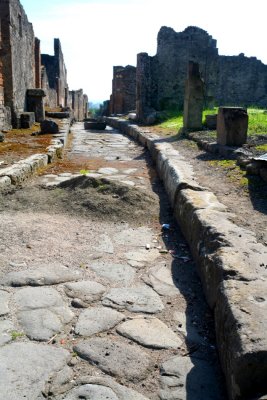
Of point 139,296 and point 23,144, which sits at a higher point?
point 23,144

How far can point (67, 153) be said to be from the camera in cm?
909

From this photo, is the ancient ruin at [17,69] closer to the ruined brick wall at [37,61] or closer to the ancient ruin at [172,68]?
the ruined brick wall at [37,61]

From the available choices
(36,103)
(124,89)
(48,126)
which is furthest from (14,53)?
(124,89)

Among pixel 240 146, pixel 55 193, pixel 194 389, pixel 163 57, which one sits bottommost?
pixel 194 389

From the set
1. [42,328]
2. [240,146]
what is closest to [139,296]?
[42,328]

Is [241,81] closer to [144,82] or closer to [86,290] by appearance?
[144,82]

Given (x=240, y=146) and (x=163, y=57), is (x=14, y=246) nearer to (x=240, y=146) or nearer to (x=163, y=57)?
(x=240, y=146)

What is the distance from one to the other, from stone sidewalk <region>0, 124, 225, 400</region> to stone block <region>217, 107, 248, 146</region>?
412 cm

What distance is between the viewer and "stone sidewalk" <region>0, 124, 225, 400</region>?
1883 millimetres

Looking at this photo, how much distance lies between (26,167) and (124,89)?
2052 cm

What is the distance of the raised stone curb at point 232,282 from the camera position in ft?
5.42

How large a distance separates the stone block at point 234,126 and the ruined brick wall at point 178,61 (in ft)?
35.3

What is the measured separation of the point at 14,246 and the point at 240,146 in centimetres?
545

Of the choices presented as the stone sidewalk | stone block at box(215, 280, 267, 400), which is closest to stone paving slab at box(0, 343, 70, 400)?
the stone sidewalk
